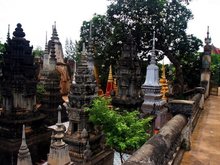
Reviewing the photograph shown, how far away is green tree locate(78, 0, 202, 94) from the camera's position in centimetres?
2627

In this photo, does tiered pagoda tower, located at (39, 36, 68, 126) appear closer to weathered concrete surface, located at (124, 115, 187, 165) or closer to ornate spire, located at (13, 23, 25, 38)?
ornate spire, located at (13, 23, 25, 38)

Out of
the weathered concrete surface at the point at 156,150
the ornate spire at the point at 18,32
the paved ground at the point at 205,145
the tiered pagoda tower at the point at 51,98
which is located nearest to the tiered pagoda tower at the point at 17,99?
the ornate spire at the point at 18,32

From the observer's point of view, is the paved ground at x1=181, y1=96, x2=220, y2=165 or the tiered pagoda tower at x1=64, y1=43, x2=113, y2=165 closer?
the paved ground at x1=181, y1=96, x2=220, y2=165

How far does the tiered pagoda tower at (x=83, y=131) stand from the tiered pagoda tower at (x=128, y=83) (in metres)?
4.11

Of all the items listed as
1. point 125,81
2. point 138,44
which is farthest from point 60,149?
point 138,44

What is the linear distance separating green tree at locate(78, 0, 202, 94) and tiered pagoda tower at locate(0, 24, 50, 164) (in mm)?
14515

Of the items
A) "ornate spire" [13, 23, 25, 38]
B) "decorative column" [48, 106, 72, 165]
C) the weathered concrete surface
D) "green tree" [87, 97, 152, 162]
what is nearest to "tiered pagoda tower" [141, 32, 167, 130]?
"green tree" [87, 97, 152, 162]

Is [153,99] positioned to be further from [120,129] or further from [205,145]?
[205,145]

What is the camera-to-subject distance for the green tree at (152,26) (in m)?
26.3

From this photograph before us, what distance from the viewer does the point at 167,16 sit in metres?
26.7

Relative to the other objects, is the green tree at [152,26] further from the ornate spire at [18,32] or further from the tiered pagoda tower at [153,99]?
the ornate spire at [18,32]

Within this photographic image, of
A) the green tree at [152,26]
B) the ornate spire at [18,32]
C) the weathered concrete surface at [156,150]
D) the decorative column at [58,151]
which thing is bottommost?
the decorative column at [58,151]

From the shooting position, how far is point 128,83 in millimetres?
18453

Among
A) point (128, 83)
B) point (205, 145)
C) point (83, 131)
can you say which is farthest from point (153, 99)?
point (205, 145)
